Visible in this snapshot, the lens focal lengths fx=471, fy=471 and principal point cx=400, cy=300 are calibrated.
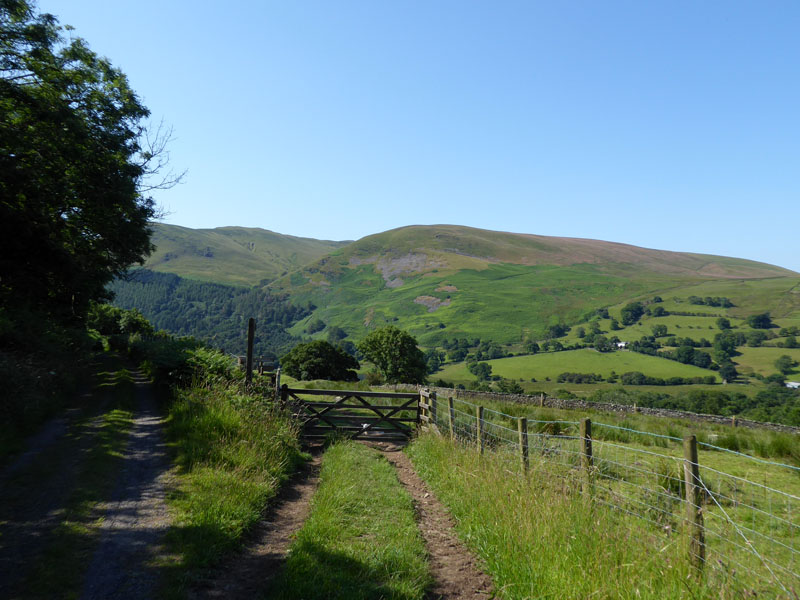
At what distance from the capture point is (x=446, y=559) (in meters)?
6.09

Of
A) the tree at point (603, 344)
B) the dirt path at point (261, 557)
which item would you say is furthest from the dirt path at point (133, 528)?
the tree at point (603, 344)

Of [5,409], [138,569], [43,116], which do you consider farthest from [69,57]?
[138,569]

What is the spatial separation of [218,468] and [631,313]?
186m

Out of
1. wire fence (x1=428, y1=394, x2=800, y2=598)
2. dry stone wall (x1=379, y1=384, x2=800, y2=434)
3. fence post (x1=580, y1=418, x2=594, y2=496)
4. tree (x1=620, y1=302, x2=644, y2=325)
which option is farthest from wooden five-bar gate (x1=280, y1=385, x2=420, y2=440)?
tree (x1=620, y1=302, x2=644, y2=325)

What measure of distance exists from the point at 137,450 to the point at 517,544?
845 centimetres

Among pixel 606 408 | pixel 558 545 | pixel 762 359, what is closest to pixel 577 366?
pixel 762 359

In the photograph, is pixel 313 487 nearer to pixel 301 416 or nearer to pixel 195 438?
pixel 195 438

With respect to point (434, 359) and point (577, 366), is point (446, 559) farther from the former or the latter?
point (434, 359)

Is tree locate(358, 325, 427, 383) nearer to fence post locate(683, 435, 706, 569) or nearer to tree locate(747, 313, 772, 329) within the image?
fence post locate(683, 435, 706, 569)

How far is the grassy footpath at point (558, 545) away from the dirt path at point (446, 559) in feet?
0.55

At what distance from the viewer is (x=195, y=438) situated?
9523mm

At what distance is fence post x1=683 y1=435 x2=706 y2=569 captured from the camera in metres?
4.25

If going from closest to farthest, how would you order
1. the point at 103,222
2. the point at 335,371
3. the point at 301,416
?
the point at 301,416, the point at 103,222, the point at 335,371

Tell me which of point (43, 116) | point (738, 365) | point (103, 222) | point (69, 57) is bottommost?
point (738, 365)
